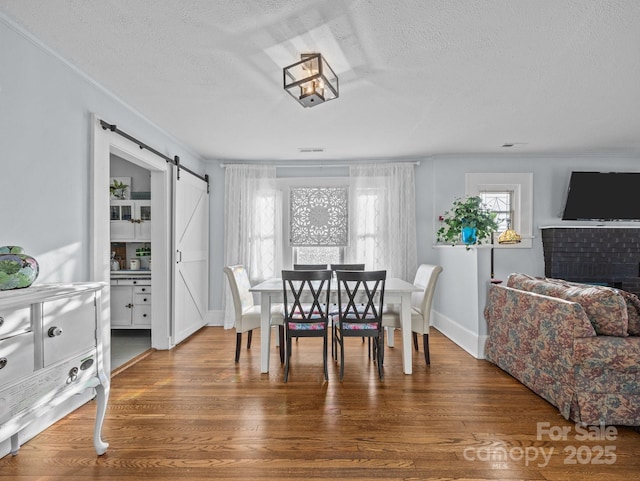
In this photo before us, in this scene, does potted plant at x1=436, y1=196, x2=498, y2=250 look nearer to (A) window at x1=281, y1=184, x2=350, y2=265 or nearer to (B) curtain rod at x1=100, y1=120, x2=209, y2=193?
(A) window at x1=281, y1=184, x2=350, y2=265

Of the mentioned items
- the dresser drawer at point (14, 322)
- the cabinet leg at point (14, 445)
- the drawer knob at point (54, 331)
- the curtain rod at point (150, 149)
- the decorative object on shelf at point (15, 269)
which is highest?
the curtain rod at point (150, 149)

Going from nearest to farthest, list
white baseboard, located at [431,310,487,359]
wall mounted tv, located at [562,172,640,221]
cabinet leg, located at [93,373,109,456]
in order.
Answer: cabinet leg, located at [93,373,109,456] < white baseboard, located at [431,310,487,359] < wall mounted tv, located at [562,172,640,221]

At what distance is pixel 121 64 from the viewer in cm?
262

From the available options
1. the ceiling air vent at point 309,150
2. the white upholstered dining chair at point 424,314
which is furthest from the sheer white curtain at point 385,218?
the white upholstered dining chair at point 424,314

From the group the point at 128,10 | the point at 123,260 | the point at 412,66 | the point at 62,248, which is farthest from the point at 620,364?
the point at 123,260

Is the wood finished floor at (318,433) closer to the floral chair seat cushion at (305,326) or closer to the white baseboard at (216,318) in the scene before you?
the floral chair seat cushion at (305,326)

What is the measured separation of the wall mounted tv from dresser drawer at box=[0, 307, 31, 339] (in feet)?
19.7

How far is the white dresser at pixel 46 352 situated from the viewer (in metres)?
1.54

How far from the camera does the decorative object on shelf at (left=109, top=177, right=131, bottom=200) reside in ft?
16.0

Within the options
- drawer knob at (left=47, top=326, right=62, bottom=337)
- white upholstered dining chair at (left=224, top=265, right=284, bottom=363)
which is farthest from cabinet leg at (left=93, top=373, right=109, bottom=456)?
white upholstered dining chair at (left=224, top=265, right=284, bottom=363)

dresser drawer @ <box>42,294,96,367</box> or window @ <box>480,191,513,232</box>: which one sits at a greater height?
window @ <box>480,191,513,232</box>

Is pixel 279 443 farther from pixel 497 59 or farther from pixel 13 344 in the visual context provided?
pixel 497 59

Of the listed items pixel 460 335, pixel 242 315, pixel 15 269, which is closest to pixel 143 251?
pixel 242 315

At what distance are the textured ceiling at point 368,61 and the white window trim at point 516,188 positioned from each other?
3.29 feet
